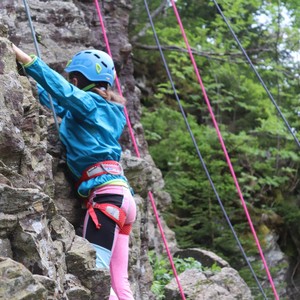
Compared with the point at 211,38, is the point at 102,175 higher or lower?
higher

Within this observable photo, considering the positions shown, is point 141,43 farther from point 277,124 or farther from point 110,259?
point 110,259

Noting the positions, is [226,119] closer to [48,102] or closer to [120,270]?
[48,102]

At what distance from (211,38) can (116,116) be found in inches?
388

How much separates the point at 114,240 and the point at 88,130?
2.37 ft

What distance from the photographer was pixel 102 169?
171 inches

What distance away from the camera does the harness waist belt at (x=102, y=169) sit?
4.34 m

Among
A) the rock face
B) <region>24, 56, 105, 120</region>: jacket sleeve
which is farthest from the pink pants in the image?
<region>24, 56, 105, 120</region>: jacket sleeve

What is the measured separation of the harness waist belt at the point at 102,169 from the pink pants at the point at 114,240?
97 mm

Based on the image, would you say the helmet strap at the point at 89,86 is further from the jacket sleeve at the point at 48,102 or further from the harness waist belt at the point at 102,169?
the harness waist belt at the point at 102,169

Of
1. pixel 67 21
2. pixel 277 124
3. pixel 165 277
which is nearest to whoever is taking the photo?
pixel 67 21

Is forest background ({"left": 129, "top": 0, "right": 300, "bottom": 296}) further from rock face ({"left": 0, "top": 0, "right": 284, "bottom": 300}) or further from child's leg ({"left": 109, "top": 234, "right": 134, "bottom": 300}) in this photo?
child's leg ({"left": 109, "top": 234, "right": 134, "bottom": 300})

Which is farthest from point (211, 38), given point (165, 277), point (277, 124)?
point (165, 277)

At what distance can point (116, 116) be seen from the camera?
176 inches

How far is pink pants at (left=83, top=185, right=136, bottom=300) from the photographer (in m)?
4.22
